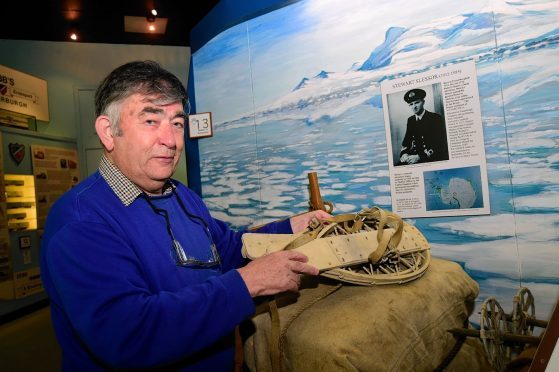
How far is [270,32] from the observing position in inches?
152

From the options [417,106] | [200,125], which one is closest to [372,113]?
[417,106]

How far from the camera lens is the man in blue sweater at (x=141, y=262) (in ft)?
3.84

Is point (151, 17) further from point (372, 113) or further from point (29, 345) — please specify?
point (29, 345)

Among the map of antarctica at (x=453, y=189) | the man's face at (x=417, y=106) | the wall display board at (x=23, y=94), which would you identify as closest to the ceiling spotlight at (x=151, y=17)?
the wall display board at (x=23, y=94)

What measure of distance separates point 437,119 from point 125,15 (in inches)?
246

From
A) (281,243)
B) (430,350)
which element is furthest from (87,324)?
(430,350)

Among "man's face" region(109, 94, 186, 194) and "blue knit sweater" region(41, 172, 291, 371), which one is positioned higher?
"man's face" region(109, 94, 186, 194)

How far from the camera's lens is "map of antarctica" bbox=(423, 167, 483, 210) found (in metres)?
2.82

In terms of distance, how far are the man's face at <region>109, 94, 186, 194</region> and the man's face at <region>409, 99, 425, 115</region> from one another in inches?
82.8

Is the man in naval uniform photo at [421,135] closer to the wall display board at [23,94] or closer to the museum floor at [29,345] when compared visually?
the museum floor at [29,345]

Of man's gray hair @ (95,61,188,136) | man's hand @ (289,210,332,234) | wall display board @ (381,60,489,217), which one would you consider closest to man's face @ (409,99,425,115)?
wall display board @ (381,60,489,217)

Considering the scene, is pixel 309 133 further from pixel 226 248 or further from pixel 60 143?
pixel 60 143

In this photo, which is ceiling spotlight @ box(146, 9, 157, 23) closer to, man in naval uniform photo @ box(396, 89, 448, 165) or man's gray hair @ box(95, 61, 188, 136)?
man in naval uniform photo @ box(396, 89, 448, 165)

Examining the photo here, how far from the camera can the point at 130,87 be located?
151 centimetres
